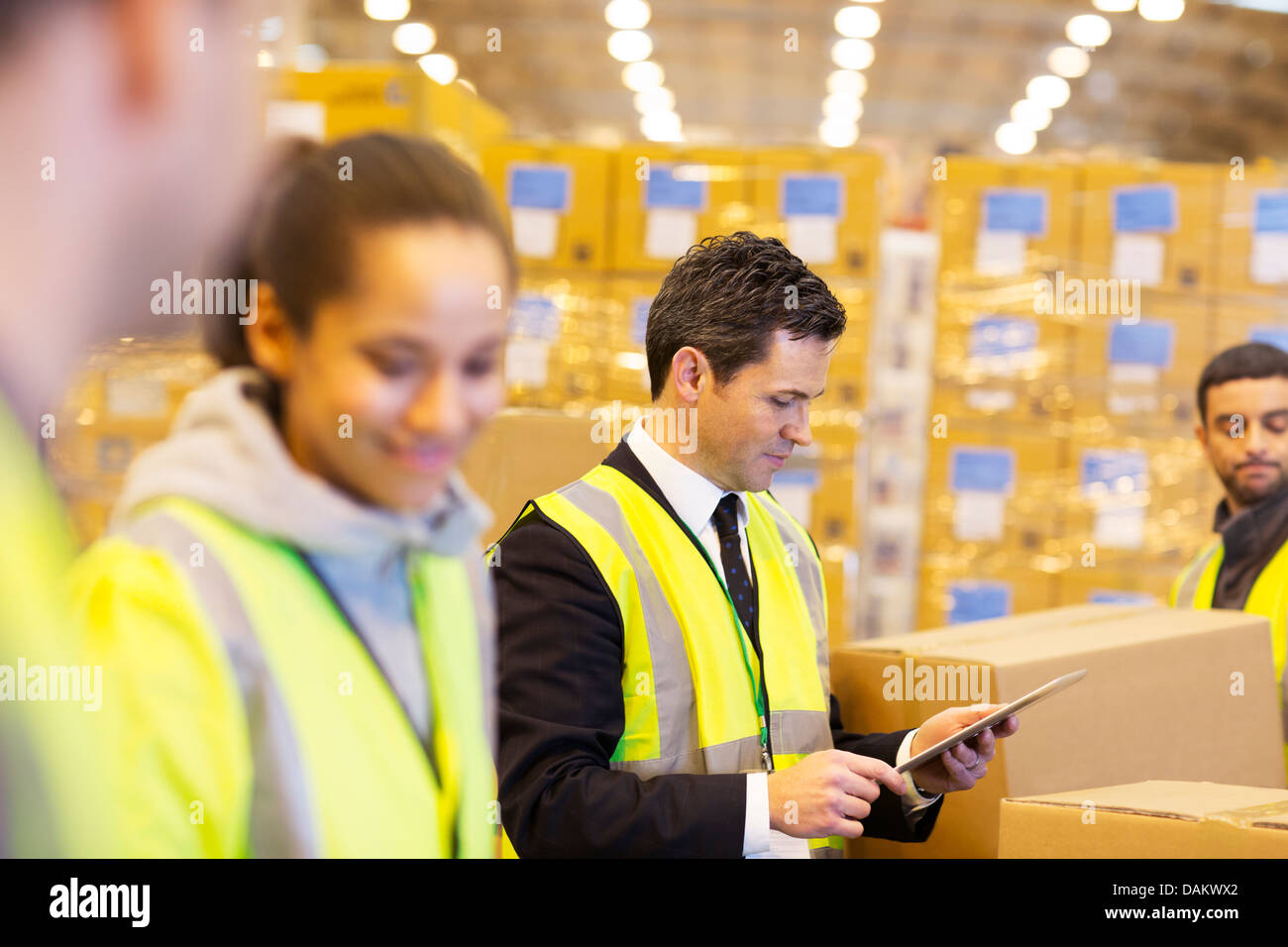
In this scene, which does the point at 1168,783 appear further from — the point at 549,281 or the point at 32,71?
the point at 549,281

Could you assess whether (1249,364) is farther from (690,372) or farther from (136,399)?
(136,399)

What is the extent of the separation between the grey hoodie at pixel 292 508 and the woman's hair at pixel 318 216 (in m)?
0.04

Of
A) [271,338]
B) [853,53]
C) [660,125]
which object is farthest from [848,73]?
[271,338]

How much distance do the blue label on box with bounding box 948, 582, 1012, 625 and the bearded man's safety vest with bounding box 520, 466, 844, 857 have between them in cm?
293

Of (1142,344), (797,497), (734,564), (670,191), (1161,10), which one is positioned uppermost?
(1161,10)

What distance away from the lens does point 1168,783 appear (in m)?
1.73

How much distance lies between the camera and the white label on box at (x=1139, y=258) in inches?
174

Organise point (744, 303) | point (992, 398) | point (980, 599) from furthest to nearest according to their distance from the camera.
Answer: point (980, 599) → point (992, 398) → point (744, 303)

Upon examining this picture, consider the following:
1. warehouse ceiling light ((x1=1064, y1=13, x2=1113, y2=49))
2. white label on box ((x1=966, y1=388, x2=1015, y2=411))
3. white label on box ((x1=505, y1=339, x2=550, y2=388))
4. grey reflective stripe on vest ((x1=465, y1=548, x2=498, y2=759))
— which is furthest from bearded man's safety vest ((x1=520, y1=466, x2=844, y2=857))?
warehouse ceiling light ((x1=1064, y1=13, x2=1113, y2=49))

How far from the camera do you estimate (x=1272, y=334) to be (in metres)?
4.43

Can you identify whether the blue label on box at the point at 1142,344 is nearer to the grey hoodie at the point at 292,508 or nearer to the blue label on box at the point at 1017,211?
the blue label on box at the point at 1017,211

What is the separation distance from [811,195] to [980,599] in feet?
5.39

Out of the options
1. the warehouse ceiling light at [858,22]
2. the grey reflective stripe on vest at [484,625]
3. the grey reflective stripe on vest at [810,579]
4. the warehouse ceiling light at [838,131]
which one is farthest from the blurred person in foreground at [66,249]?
the warehouse ceiling light at [838,131]

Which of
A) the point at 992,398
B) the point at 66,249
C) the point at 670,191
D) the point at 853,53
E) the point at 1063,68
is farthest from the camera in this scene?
the point at 1063,68
